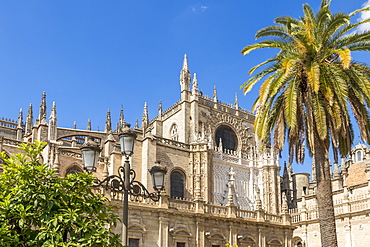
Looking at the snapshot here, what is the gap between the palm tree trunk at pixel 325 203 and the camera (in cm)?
1588

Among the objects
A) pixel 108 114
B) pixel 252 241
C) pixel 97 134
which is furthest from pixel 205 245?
Result: pixel 108 114

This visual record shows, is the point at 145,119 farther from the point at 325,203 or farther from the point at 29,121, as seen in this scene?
the point at 325,203

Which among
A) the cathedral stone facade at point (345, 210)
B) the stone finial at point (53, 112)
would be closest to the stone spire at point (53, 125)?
the stone finial at point (53, 112)

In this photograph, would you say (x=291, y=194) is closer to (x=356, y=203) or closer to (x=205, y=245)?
(x=356, y=203)

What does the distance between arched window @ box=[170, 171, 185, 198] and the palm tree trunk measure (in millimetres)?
21206

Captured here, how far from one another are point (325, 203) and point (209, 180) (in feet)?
71.2

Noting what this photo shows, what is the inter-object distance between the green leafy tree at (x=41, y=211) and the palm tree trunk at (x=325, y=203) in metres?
8.67

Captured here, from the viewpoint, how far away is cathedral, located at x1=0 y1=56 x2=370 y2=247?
82.9 ft

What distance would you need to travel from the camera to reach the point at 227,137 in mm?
44094

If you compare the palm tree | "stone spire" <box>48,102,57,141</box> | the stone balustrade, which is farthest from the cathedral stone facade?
"stone spire" <box>48,102,57,141</box>

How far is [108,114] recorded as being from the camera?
52406 millimetres

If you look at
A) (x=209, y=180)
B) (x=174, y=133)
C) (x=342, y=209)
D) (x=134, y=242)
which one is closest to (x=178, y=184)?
(x=209, y=180)

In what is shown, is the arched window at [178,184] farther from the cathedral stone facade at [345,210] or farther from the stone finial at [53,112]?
the stone finial at [53,112]

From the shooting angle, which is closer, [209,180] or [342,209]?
[342,209]
